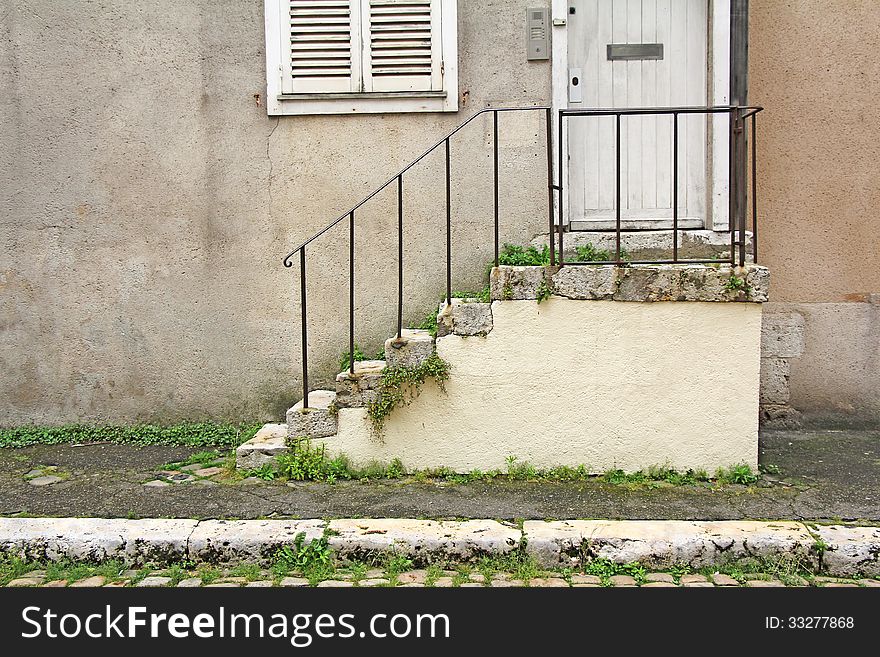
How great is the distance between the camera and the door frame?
593 centimetres

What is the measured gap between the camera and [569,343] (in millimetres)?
5152

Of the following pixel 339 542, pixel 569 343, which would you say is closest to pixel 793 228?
pixel 569 343

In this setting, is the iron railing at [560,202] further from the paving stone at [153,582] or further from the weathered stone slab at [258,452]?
the paving stone at [153,582]

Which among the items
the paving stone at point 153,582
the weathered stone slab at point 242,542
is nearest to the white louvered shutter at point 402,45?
the weathered stone slab at point 242,542

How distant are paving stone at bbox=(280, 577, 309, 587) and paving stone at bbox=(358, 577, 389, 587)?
259 mm

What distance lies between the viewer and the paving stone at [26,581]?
4.06 metres

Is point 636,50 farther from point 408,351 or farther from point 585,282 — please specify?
point 408,351

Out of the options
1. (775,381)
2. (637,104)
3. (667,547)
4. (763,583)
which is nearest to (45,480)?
(667,547)

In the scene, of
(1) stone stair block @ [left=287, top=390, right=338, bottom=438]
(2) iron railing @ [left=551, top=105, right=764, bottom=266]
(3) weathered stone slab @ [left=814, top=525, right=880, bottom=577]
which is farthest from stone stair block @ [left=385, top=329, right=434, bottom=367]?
(3) weathered stone slab @ [left=814, top=525, right=880, bottom=577]

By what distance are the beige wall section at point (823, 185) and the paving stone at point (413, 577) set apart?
3.50 metres

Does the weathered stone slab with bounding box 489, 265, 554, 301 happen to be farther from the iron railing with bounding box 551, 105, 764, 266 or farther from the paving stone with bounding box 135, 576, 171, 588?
the paving stone with bounding box 135, 576, 171, 588

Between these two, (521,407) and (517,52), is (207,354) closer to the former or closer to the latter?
(521,407)

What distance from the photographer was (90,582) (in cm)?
409

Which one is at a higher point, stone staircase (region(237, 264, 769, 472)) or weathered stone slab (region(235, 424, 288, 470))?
stone staircase (region(237, 264, 769, 472))
